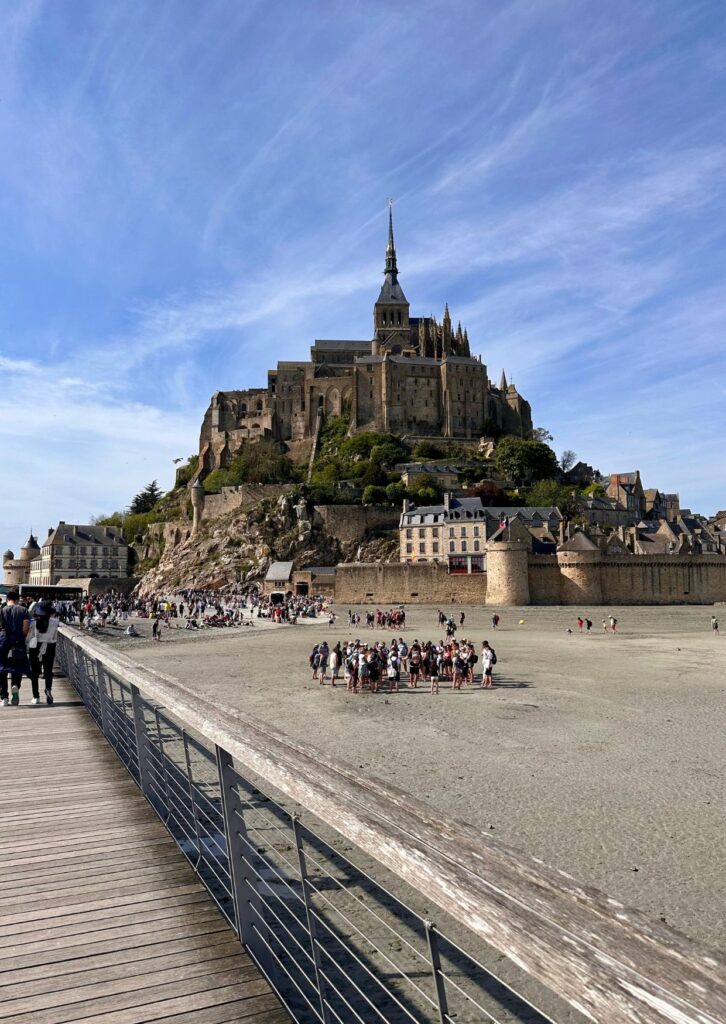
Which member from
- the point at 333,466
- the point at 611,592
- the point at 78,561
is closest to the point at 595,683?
the point at 611,592

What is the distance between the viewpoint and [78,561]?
76.9 meters

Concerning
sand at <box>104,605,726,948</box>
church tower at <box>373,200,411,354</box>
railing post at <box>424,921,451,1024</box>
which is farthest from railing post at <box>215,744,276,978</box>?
church tower at <box>373,200,411,354</box>

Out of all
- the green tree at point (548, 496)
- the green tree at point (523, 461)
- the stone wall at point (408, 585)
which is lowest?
the stone wall at point (408, 585)

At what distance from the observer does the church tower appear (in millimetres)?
99000

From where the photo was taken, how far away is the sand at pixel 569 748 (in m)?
7.40

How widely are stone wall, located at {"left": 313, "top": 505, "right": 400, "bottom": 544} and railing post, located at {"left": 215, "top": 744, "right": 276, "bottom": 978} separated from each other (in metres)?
62.5

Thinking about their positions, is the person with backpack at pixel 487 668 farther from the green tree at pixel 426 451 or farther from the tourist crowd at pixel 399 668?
the green tree at pixel 426 451

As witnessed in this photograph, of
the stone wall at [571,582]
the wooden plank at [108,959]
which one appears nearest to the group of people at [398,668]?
the wooden plank at [108,959]

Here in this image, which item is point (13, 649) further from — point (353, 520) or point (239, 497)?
point (239, 497)

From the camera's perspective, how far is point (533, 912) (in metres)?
1.74

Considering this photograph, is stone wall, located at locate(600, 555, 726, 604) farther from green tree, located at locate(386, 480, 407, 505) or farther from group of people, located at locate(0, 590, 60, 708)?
group of people, located at locate(0, 590, 60, 708)

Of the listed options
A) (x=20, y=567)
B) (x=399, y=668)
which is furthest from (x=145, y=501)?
(x=399, y=668)

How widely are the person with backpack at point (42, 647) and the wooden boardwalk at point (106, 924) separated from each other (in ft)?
12.0

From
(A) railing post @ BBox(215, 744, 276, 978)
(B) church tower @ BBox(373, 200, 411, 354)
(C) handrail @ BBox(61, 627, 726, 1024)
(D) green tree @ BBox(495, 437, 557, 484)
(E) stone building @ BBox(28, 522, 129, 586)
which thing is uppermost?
(B) church tower @ BBox(373, 200, 411, 354)
